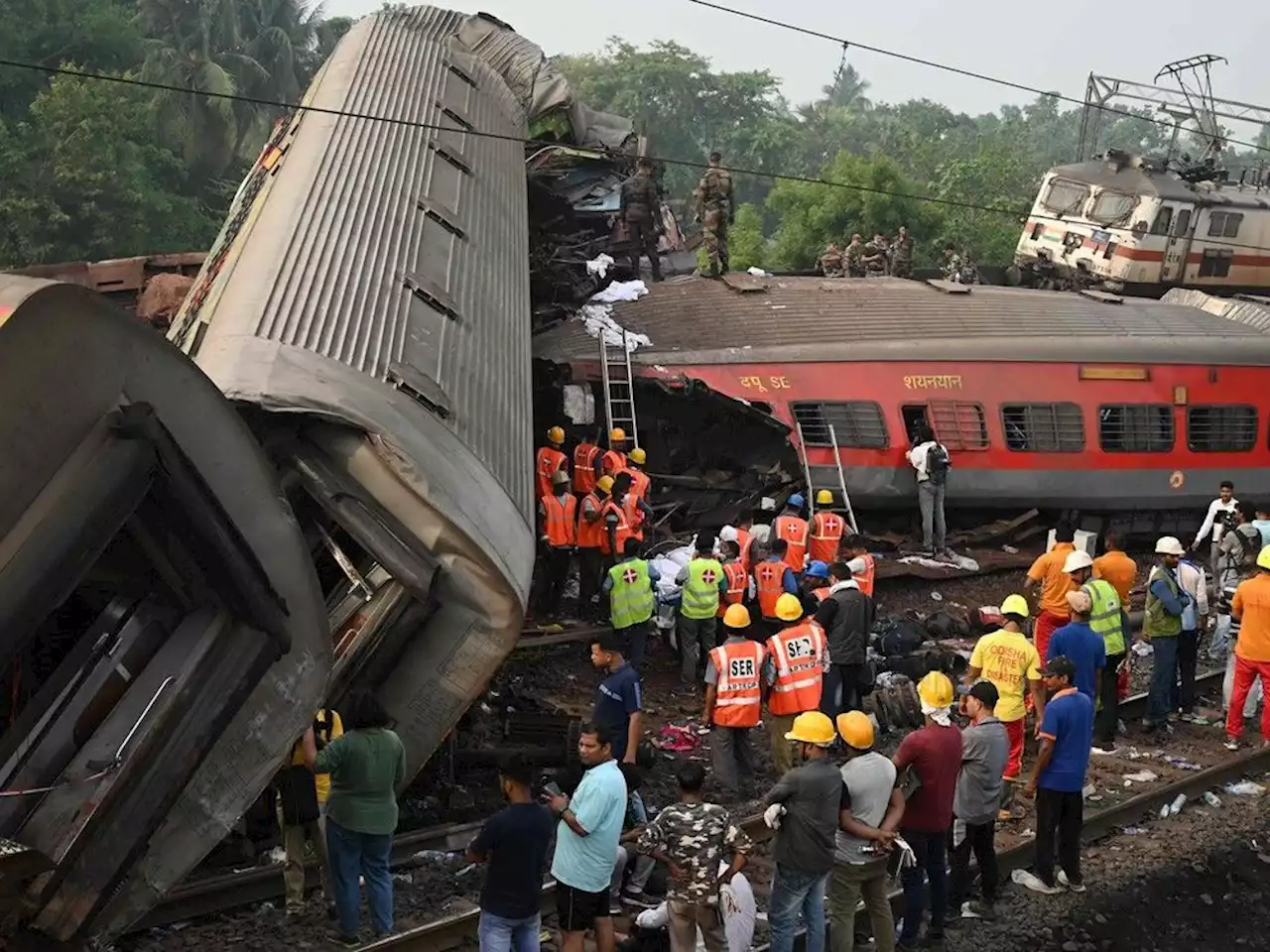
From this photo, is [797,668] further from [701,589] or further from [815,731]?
[815,731]

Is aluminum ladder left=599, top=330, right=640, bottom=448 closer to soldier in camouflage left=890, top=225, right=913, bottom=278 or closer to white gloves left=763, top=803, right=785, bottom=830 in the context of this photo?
white gloves left=763, top=803, right=785, bottom=830

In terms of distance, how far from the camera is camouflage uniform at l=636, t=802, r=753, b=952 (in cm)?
662

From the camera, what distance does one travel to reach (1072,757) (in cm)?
818

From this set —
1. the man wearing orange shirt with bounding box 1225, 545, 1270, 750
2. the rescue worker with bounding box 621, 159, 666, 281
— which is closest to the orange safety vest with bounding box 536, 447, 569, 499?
the man wearing orange shirt with bounding box 1225, 545, 1270, 750

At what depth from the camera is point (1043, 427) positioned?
16.3 meters

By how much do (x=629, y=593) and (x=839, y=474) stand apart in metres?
4.73

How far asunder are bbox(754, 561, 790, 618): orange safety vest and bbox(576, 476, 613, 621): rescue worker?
1.39m

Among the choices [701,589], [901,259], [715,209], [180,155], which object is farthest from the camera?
[180,155]

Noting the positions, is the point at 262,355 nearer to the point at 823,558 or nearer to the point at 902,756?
the point at 902,756

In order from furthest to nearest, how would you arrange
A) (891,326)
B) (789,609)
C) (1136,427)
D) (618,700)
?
(1136,427), (891,326), (789,609), (618,700)

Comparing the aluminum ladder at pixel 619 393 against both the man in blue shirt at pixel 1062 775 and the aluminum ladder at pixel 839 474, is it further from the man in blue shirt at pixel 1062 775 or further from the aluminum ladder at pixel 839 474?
the man in blue shirt at pixel 1062 775

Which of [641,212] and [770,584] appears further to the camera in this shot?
[641,212]

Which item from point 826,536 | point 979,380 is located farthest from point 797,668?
point 979,380

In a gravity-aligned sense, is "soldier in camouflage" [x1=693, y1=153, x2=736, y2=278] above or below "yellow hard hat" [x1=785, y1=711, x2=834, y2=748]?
above
